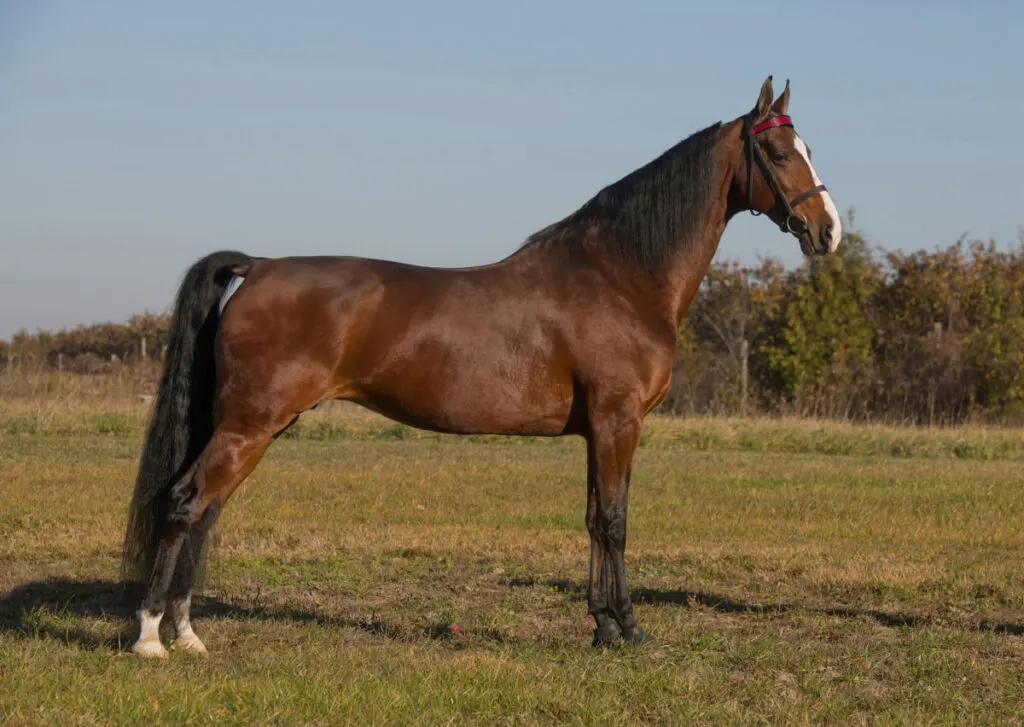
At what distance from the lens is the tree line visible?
25.8 m

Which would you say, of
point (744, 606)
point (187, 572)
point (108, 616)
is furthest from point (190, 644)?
point (744, 606)

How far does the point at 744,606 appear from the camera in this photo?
268 inches

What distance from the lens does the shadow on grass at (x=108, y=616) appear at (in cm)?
557

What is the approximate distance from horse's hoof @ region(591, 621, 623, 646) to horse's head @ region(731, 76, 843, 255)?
7.22 feet

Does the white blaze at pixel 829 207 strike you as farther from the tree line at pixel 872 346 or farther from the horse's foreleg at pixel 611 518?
the tree line at pixel 872 346

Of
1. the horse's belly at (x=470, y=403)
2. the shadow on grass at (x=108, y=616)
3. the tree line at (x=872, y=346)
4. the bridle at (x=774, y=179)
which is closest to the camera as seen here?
the horse's belly at (x=470, y=403)

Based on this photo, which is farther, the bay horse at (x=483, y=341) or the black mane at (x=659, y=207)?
the black mane at (x=659, y=207)

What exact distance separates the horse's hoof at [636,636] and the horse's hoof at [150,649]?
224 centimetres

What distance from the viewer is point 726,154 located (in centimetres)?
584

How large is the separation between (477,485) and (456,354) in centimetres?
728

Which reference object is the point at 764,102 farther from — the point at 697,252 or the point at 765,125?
the point at 697,252

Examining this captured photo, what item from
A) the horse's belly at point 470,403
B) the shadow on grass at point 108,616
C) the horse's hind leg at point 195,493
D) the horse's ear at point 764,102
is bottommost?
the shadow on grass at point 108,616

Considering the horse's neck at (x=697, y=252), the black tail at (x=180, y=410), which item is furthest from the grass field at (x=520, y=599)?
the horse's neck at (x=697, y=252)

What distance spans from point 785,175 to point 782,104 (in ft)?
1.27
